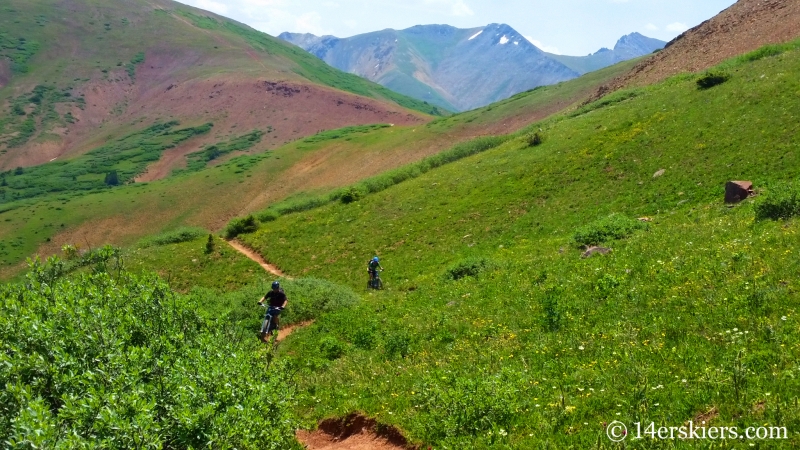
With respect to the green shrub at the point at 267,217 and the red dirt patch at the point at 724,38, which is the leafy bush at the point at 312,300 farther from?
the red dirt patch at the point at 724,38

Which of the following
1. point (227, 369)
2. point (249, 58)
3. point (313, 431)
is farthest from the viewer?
point (249, 58)

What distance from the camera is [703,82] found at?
37375 millimetres

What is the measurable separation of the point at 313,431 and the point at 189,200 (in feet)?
233

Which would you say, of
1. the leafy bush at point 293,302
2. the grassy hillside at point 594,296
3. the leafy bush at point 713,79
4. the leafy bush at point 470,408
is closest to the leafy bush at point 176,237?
the grassy hillside at point 594,296

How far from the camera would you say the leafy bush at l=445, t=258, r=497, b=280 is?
2238cm

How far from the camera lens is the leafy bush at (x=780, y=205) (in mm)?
16672

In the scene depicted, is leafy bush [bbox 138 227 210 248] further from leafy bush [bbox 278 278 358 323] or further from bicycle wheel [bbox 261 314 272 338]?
bicycle wheel [bbox 261 314 272 338]

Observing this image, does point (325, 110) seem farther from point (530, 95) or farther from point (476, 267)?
point (476, 267)

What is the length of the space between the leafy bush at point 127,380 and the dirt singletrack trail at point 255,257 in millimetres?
24044

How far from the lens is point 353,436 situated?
11.2 meters

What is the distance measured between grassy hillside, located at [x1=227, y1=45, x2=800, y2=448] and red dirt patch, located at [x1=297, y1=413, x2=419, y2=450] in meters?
0.30

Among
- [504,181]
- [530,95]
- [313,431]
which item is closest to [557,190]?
[504,181]

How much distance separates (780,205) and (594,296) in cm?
789

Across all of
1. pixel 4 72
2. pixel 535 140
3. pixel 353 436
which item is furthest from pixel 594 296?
pixel 4 72
